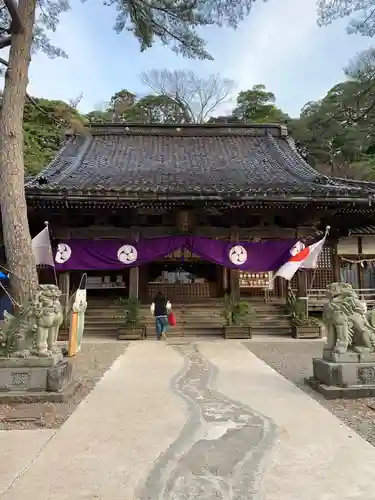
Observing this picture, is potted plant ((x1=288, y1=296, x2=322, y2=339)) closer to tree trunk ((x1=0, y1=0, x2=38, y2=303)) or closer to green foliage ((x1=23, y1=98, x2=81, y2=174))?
tree trunk ((x1=0, y1=0, x2=38, y2=303))

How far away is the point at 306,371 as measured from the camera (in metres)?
7.19

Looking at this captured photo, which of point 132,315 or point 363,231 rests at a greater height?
point 363,231

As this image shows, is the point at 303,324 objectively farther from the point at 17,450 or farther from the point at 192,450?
the point at 17,450

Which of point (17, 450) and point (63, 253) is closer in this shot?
point (17, 450)

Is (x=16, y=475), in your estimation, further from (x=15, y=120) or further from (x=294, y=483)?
(x=15, y=120)

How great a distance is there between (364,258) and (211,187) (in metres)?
7.56

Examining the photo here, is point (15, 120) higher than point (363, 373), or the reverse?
point (15, 120)

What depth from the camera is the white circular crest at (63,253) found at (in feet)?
40.0

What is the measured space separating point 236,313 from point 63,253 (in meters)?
5.39

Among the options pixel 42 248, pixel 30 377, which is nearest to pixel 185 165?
pixel 42 248

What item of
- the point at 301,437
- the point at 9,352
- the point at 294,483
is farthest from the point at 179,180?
the point at 294,483

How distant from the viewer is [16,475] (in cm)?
318

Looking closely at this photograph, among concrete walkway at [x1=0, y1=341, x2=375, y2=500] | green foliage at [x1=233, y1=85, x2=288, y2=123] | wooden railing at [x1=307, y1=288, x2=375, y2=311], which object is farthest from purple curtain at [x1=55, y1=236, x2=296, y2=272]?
green foliage at [x1=233, y1=85, x2=288, y2=123]

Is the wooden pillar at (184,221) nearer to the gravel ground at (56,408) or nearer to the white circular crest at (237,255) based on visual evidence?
the white circular crest at (237,255)
